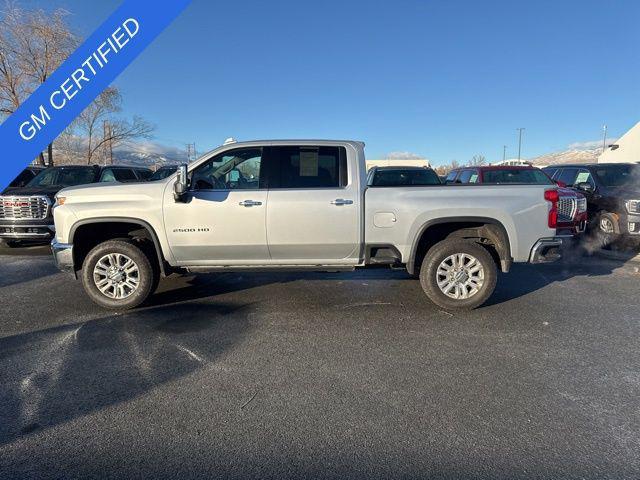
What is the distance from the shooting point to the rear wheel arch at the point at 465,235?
4914 millimetres

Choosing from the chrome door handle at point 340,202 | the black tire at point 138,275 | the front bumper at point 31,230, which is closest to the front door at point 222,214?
the black tire at point 138,275

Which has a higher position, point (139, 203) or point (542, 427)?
point (139, 203)

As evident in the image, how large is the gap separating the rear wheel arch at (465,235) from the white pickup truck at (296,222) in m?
0.02

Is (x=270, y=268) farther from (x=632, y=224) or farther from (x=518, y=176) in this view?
(x=632, y=224)

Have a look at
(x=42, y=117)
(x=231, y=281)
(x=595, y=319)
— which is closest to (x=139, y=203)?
(x=231, y=281)

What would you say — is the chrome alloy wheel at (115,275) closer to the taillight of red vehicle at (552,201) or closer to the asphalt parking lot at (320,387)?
the asphalt parking lot at (320,387)

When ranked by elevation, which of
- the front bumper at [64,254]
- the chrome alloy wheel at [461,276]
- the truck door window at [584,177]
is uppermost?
the truck door window at [584,177]

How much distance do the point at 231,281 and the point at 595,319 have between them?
4870 millimetres

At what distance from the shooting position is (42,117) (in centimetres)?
638

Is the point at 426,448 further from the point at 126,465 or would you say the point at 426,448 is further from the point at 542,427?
the point at 126,465

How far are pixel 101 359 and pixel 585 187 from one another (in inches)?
408

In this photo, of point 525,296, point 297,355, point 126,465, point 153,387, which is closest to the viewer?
point 126,465

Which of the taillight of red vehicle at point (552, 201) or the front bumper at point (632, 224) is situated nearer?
the taillight of red vehicle at point (552, 201)

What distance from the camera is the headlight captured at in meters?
8.29
